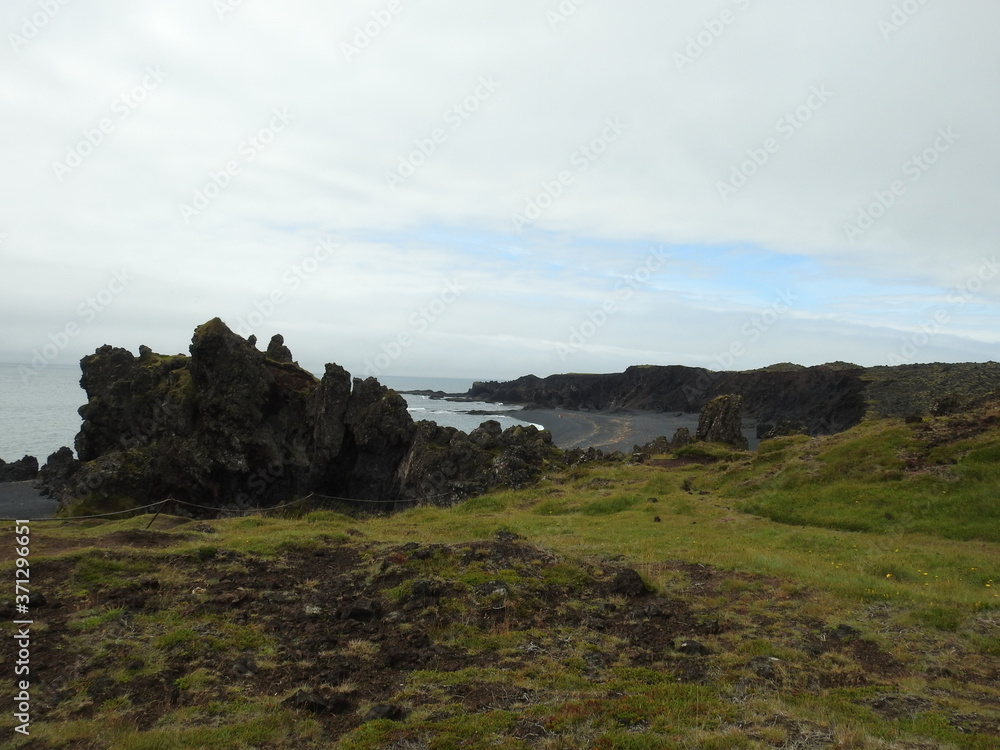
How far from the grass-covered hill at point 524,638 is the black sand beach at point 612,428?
216 feet

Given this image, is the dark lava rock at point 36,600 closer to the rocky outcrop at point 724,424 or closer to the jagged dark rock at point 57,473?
the jagged dark rock at point 57,473

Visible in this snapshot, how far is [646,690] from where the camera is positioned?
10.6 meters

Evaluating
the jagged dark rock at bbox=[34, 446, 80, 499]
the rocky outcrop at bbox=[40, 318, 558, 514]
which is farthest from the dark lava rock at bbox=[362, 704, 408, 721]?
the jagged dark rock at bbox=[34, 446, 80, 499]

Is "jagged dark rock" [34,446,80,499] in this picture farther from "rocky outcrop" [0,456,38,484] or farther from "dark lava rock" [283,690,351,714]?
"dark lava rock" [283,690,351,714]

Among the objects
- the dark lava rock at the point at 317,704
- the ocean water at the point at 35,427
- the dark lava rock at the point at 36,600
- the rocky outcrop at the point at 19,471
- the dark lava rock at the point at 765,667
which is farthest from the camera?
the ocean water at the point at 35,427

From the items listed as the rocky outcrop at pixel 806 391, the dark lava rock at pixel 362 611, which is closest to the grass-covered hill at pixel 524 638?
the dark lava rock at pixel 362 611

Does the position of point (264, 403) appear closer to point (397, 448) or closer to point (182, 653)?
point (397, 448)

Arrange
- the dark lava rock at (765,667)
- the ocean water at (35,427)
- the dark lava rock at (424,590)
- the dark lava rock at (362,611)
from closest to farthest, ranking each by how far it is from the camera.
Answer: the dark lava rock at (765,667) < the dark lava rock at (362,611) < the dark lava rock at (424,590) < the ocean water at (35,427)

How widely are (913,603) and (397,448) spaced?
134 feet

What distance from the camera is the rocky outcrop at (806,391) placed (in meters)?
90.4

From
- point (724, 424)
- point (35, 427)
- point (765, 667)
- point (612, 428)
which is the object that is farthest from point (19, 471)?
point (612, 428)

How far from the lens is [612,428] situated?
385ft

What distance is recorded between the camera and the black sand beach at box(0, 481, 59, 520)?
4899 cm

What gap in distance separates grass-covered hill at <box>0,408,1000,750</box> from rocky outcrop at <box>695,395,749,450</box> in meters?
36.2
